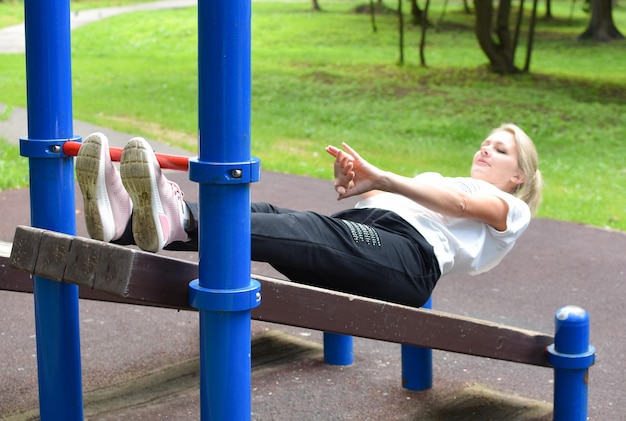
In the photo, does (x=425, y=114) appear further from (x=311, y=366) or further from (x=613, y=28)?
(x=613, y=28)

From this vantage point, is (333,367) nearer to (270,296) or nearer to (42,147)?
(270,296)

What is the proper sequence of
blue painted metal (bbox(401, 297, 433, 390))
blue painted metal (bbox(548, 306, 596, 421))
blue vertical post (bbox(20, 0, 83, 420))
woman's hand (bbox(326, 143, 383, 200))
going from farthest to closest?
blue painted metal (bbox(401, 297, 433, 390)) → blue painted metal (bbox(548, 306, 596, 421)) → woman's hand (bbox(326, 143, 383, 200)) → blue vertical post (bbox(20, 0, 83, 420))

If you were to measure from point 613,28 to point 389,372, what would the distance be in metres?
27.8

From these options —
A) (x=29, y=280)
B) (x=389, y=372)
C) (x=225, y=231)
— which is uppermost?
(x=225, y=231)

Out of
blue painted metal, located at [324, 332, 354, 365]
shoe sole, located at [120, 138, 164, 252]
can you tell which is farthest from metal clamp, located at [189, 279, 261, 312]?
blue painted metal, located at [324, 332, 354, 365]

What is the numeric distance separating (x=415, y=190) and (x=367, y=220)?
0.39 meters

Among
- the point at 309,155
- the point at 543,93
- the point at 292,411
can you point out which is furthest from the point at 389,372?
the point at 543,93

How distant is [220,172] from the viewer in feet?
7.02

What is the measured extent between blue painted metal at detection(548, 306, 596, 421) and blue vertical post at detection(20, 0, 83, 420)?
1.69 m

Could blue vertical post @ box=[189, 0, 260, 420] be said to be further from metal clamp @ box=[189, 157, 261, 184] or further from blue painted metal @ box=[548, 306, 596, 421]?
blue painted metal @ box=[548, 306, 596, 421]

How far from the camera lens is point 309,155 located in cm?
1062

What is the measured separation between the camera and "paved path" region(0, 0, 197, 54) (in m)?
23.0

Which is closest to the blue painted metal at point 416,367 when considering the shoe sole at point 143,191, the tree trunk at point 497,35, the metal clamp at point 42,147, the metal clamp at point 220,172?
the shoe sole at point 143,191

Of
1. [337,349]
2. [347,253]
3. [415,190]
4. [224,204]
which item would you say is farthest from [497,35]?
[224,204]
